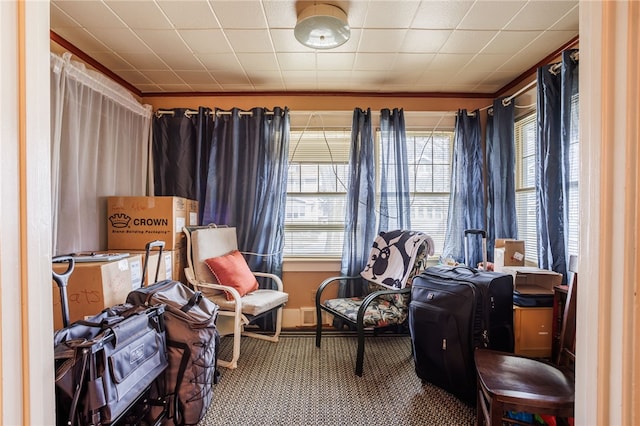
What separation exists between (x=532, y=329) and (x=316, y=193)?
2.01 metres

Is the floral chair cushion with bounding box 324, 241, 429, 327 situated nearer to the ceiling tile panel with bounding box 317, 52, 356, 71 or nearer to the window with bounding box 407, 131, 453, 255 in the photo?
the window with bounding box 407, 131, 453, 255

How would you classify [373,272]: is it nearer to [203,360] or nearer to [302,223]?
[302,223]

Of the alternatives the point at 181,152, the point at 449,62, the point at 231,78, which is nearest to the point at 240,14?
the point at 231,78

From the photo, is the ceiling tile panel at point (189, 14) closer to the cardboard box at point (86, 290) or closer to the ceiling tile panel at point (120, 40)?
the ceiling tile panel at point (120, 40)

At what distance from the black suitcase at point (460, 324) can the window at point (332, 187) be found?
3.99 feet

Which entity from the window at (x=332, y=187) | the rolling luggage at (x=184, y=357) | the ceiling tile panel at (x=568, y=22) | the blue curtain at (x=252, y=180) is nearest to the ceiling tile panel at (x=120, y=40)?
the blue curtain at (x=252, y=180)


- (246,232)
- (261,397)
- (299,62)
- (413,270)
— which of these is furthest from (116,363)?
(299,62)

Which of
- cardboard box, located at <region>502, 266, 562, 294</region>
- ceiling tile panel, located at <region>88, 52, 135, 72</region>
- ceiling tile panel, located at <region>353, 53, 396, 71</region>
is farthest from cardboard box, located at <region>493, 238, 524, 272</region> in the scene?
ceiling tile panel, located at <region>88, 52, 135, 72</region>

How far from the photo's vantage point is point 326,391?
199 centimetres

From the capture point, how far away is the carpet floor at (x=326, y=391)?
175cm

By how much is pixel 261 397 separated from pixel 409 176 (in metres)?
2.24

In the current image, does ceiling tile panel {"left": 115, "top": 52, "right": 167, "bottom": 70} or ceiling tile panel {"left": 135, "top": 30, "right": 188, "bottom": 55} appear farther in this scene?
ceiling tile panel {"left": 115, "top": 52, "right": 167, "bottom": 70}

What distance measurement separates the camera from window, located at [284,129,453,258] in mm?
3096

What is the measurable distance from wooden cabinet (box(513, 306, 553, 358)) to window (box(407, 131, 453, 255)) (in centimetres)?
111
